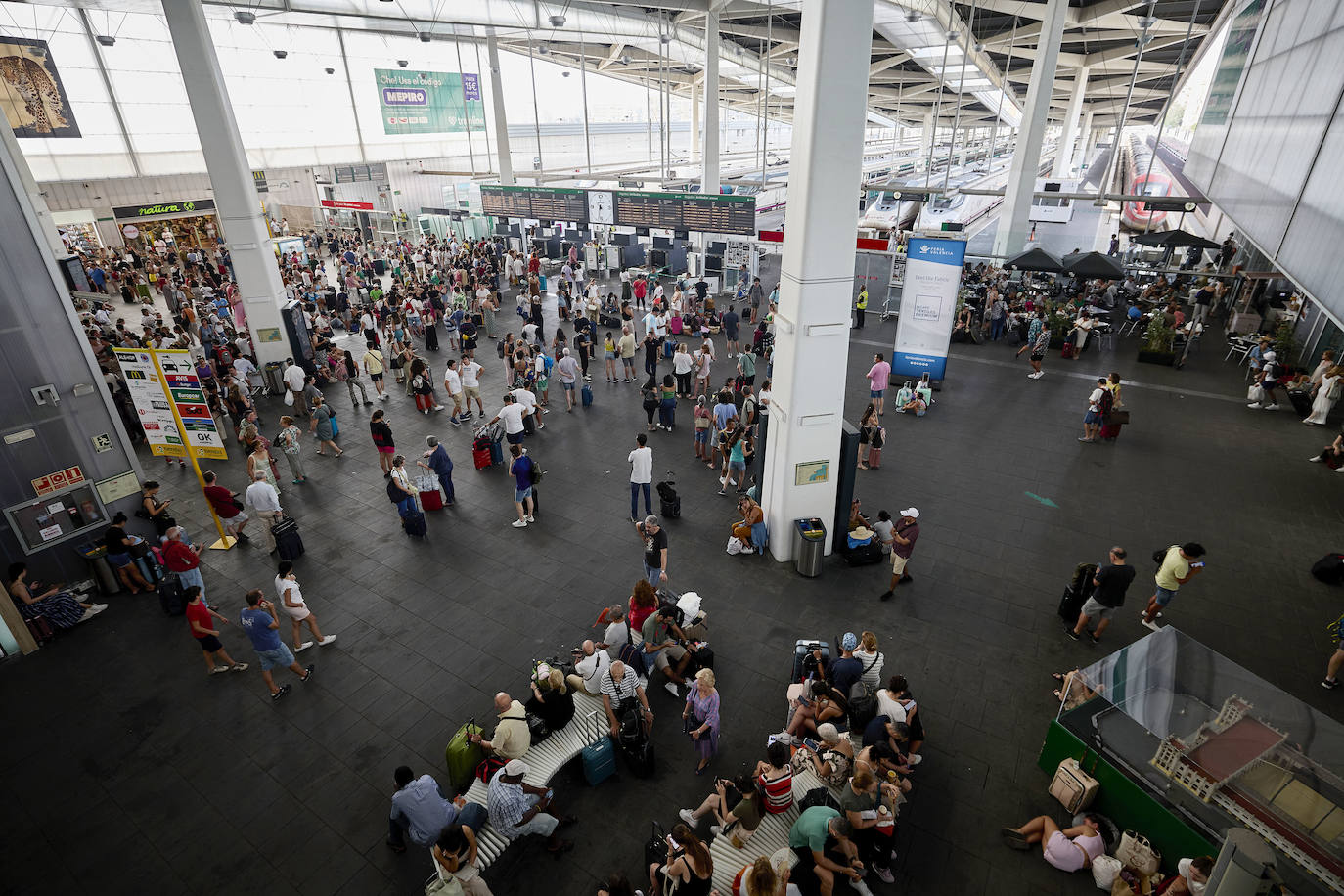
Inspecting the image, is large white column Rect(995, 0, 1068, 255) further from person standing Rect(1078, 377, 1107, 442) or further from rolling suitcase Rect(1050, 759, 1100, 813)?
rolling suitcase Rect(1050, 759, 1100, 813)

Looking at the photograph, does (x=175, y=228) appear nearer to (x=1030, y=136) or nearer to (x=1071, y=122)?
(x=1030, y=136)

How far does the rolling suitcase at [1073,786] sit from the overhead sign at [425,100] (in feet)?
102

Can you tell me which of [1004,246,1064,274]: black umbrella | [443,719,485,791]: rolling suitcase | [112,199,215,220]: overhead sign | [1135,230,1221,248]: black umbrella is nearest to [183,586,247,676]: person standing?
[443,719,485,791]: rolling suitcase

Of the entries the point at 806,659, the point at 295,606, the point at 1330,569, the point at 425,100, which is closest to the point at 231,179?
the point at 295,606

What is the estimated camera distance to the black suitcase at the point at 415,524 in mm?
9070

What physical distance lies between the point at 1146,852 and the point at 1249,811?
0.76 m

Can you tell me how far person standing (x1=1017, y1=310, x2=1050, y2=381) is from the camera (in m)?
15.6

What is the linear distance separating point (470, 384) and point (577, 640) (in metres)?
7.44

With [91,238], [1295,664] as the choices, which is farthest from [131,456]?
[91,238]

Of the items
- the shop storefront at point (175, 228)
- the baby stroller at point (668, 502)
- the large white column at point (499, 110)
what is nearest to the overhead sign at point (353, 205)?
the shop storefront at point (175, 228)

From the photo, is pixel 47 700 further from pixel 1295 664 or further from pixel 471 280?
pixel 471 280

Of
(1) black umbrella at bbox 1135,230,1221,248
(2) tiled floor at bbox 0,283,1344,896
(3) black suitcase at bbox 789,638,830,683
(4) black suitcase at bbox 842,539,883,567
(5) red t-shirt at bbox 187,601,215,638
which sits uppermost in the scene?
(1) black umbrella at bbox 1135,230,1221,248

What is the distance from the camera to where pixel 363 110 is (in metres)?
30.9

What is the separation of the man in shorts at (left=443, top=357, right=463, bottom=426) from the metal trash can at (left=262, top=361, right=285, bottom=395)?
5.21 m
